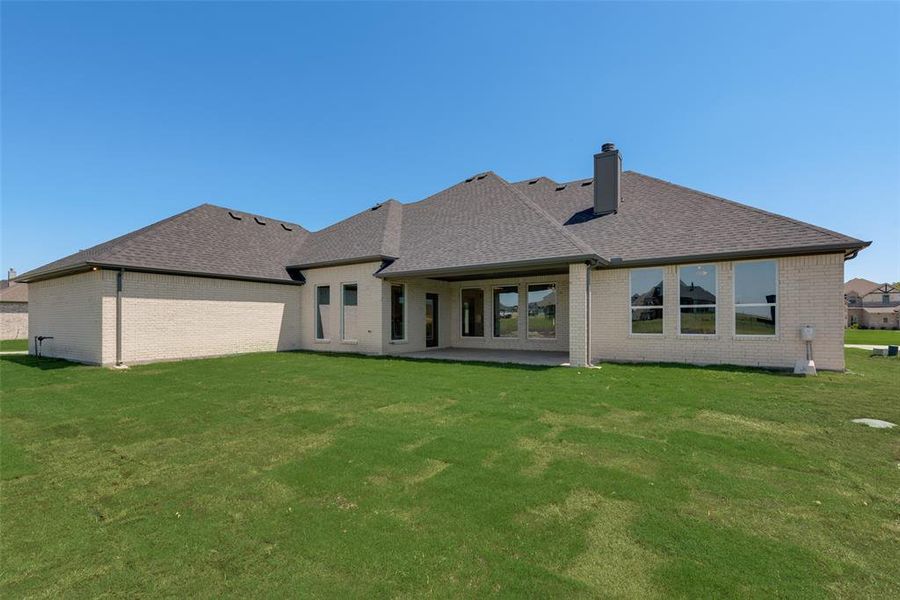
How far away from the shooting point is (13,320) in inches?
1106

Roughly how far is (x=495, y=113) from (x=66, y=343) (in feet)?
59.6

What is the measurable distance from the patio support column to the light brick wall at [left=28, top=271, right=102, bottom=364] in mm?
14701

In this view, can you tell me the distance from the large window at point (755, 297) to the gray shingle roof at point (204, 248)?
53.0 feet

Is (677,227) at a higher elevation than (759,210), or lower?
lower

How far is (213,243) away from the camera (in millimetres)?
16156

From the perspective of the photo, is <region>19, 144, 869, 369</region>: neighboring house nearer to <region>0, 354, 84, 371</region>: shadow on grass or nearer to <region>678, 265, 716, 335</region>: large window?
<region>678, 265, 716, 335</region>: large window

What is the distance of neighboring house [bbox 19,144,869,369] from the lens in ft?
35.7

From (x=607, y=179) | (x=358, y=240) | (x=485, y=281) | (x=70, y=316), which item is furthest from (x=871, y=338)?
(x=70, y=316)

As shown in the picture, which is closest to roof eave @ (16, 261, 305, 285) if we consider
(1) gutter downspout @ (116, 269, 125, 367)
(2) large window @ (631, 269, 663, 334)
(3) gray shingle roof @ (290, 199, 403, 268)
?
(1) gutter downspout @ (116, 269, 125, 367)

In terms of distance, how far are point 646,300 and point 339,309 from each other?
11.4 m

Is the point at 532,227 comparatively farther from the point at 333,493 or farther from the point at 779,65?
the point at 333,493

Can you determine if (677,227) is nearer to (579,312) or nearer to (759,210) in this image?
(759,210)

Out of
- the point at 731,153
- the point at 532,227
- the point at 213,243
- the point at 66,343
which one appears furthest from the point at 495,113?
the point at 66,343

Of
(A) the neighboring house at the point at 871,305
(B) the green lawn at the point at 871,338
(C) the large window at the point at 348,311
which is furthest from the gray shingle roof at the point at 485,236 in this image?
(A) the neighboring house at the point at 871,305
